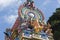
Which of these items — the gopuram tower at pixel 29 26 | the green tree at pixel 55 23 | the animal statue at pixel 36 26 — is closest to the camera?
the gopuram tower at pixel 29 26

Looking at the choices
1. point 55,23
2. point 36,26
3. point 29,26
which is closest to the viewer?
point 29,26

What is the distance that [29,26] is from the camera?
25797 millimetres

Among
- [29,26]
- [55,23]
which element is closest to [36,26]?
[29,26]

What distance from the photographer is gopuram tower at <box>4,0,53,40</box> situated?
2528cm

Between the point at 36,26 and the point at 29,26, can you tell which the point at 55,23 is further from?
the point at 29,26

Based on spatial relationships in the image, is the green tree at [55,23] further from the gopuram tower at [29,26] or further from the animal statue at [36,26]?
the animal statue at [36,26]

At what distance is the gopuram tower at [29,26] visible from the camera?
82.9 feet

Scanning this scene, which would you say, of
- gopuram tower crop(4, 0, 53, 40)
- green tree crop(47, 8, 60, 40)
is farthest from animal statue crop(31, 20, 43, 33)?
green tree crop(47, 8, 60, 40)

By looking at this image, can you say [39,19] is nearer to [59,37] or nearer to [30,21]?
[30,21]

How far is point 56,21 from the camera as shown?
33844 mm

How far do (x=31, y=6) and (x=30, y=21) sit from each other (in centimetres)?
183

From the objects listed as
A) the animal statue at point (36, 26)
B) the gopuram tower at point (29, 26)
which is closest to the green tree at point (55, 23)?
the gopuram tower at point (29, 26)

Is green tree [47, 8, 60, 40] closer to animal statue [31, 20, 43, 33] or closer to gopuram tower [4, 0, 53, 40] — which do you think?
gopuram tower [4, 0, 53, 40]

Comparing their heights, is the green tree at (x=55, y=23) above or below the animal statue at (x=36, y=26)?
above
